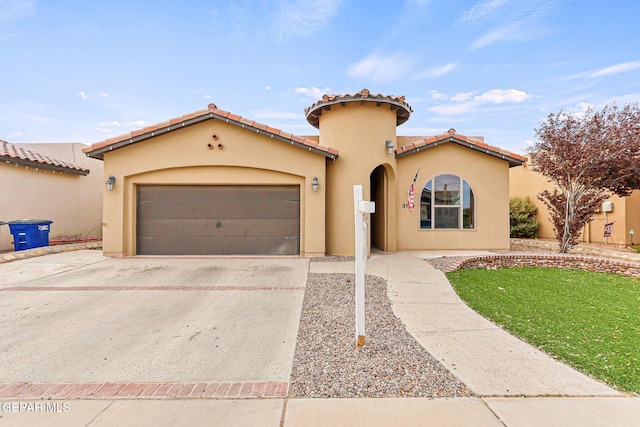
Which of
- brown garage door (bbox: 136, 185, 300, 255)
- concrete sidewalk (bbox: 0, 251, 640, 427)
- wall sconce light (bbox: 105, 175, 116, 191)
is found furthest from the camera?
brown garage door (bbox: 136, 185, 300, 255)

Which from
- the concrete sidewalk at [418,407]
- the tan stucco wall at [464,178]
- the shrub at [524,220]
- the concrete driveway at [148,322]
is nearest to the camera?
the concrete sidewalk at [418,407]

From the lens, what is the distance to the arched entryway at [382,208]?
37.1ft

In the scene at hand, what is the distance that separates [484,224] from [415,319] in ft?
26.7

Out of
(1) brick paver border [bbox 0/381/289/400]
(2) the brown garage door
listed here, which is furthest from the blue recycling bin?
(1) brick paver border [bbox 0/381/289/400]

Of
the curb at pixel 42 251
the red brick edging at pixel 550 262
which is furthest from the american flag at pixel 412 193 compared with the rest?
the curb at pixel 42 251

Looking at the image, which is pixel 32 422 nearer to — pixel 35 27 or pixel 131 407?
pixel 131 407

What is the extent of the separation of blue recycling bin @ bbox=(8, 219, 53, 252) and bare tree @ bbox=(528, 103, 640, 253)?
58.8 ft

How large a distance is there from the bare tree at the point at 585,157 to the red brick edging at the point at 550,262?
66.7 inches

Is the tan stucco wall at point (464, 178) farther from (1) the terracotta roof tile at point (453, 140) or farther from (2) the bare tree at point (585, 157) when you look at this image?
(2) the bare tree at point (585, 157)

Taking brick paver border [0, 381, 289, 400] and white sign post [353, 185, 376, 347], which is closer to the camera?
brick paver border [0, 381, 289, 400]

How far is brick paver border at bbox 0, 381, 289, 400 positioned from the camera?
3.02m

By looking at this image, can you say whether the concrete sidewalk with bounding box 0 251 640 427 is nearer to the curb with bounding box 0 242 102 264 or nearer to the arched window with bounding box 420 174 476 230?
the arched window with bounding box 420 174 476 230

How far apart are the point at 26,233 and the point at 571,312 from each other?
15.4 meters

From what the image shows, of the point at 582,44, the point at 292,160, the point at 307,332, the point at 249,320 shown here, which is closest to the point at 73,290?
the point at 249,320
